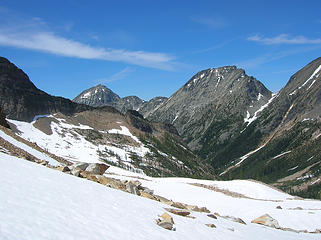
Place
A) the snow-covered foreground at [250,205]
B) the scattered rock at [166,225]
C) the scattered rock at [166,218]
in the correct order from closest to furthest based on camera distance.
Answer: the scattered rock at [166,225]
the scattered rock at [166,218]
the snow-covered foreground at [250,205]

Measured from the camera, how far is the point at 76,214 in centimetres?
1329

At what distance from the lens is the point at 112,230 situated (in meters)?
12.9

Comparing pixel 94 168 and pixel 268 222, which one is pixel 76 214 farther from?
pixel 268 222

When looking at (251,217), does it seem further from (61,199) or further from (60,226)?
(60,226)

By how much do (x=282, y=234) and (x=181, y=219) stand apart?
9.15 meters

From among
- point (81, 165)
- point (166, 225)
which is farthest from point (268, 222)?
point (81, 165)

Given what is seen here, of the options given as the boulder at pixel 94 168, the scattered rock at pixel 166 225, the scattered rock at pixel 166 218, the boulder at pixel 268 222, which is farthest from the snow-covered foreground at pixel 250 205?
the boulder at pixel 94 168

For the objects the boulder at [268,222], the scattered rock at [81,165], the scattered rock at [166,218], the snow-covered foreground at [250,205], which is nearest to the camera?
the scattered rock at [166,218]

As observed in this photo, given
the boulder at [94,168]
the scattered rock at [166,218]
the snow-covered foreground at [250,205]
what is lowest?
the snow-covered foreground at [250,205]

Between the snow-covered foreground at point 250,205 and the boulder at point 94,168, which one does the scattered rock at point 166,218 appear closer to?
the boulder at point 94,168

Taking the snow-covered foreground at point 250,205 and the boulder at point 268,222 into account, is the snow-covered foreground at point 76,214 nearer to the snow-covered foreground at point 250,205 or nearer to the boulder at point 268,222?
the boulder at point 268,222

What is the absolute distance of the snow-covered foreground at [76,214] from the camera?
10.9m

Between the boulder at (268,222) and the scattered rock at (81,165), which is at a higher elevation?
the scattered rock at (81,165)

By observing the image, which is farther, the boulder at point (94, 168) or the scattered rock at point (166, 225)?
the boulder at point (94, 168)
